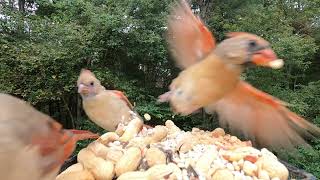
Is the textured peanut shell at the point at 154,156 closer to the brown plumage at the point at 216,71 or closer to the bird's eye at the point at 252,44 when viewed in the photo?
the brown plumage at the point at 216,71

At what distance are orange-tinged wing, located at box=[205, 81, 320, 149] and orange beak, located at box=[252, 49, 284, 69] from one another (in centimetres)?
25

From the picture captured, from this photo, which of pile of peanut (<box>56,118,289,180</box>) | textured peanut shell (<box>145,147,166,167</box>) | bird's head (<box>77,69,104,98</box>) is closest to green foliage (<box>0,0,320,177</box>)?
bird's head (<box>77,69,104,98</box>)

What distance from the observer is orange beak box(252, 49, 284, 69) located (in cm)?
96

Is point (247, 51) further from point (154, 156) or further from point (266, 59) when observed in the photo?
point (154, 156)

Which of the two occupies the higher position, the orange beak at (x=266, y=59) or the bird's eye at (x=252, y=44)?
the bird's eye at (x=252, y=44)

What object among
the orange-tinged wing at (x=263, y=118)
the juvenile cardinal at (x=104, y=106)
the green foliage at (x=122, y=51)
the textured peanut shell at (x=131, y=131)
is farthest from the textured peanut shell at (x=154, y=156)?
the green foliage at (x=122, y=51)

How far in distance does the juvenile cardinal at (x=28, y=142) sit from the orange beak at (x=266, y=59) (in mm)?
413

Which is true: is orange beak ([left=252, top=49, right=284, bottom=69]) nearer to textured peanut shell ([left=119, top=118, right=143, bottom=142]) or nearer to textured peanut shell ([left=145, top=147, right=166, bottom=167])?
textured peanut shell ([left=145, top=147, right=166, bottom=167])

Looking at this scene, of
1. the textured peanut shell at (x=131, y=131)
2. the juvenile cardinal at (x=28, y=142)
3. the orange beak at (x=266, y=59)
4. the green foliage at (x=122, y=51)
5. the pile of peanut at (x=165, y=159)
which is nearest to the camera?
the juvenile cardinal at (x=28, y=142)

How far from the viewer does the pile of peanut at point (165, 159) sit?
109 centimetres

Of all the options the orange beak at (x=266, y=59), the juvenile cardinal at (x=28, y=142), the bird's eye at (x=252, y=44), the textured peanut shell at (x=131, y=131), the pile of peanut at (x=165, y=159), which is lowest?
the pile of peanut at (x=165, y=159)

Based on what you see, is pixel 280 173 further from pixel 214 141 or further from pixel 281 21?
pixel 281 21

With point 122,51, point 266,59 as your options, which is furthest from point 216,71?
point 122,51

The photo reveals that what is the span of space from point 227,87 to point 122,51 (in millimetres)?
4954
